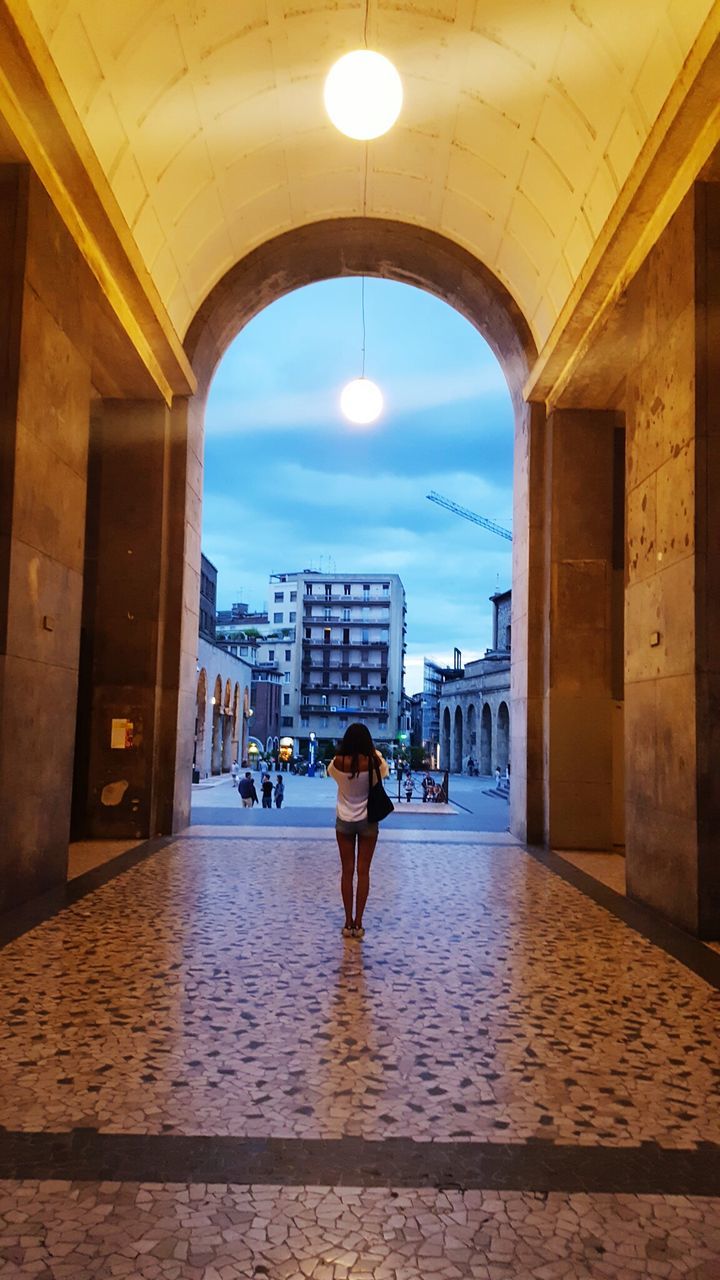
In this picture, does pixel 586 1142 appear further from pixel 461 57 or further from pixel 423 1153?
pixel 461 57

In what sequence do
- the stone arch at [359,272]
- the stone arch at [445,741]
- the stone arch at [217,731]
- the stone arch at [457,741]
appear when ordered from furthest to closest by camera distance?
the stone arch at [445,741]
the stone arch at [457,741]
the stone arch at [217,731]
the stone arch at [359,272]

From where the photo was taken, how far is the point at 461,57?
8742mm

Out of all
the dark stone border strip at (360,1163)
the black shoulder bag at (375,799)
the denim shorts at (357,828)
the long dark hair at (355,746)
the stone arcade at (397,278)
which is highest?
the stone arcade at (397,278)

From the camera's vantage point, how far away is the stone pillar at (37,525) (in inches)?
258

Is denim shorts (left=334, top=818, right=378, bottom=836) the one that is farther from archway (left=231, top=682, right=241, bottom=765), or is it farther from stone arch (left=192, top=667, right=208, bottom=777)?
archway (left=231, top=682, right=241, bottom=765)

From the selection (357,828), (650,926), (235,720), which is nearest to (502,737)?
(235,720)

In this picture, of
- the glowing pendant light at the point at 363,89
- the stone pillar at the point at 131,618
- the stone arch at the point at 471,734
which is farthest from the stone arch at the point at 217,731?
the glowing pendant light at the point at 363,89

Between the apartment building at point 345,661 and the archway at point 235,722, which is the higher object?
the apartment building at point 345,661

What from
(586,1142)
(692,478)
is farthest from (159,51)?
(586,1142)

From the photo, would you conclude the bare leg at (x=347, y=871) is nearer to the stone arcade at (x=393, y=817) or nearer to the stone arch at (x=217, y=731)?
the stone arcade at (x=393, y=817)

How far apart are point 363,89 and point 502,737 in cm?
4482

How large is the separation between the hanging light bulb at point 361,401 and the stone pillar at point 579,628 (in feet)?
8.05

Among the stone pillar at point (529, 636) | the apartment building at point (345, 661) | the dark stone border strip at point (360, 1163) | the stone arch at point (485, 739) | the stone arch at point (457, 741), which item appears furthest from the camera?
the apartment building at point (345, 661)

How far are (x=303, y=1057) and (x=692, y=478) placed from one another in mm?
5058
